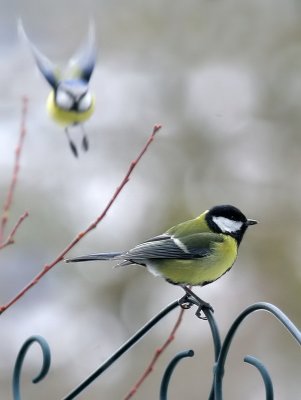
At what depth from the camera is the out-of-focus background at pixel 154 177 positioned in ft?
11.1

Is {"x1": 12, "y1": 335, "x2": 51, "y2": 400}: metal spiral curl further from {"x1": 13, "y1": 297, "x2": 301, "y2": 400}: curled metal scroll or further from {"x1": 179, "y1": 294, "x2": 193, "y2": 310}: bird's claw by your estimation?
{"x1": 179, "y1": 294, "x2": 193, "y2": 310}: bird's claw

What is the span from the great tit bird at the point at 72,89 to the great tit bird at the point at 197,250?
0.25 meters

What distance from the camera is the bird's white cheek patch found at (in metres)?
1.46

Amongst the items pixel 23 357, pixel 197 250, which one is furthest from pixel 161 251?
pixel 23 357

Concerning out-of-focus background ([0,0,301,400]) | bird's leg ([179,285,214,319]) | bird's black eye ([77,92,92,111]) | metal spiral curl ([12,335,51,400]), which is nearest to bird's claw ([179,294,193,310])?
bird's leg ([179,285,214,319])

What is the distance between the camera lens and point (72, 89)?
1.27 metres

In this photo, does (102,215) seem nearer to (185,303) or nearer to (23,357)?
(185,303)

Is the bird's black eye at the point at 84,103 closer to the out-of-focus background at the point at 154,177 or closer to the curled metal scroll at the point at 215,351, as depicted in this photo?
the curled metal scroll at the point at 215,351

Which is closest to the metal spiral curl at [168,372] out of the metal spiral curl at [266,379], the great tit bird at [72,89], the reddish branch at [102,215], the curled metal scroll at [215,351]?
the curled metal scroll at [215,351]

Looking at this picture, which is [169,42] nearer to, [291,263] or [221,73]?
[221,73]

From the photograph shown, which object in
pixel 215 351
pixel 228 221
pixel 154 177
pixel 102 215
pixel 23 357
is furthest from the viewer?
pixel 154 177

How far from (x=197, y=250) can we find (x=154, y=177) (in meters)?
2.37

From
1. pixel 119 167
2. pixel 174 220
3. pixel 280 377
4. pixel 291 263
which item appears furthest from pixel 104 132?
pixel 280 377

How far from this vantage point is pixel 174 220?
3.74m
